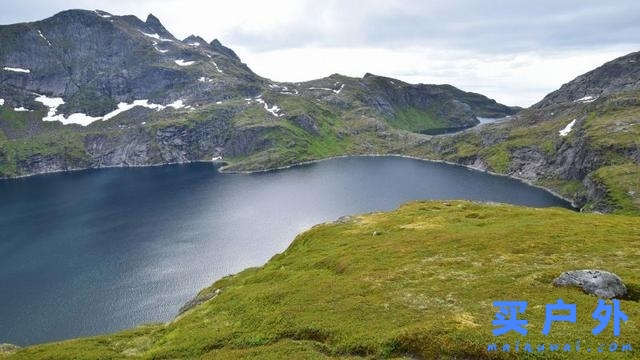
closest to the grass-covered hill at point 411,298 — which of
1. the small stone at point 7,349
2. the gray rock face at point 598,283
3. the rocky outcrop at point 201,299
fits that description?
the gray rock face at point 598,283

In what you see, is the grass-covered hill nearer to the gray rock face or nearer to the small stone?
the gray rock face

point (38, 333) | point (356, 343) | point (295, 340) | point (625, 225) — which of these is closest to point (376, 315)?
point (356, 343)

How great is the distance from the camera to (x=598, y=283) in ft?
148

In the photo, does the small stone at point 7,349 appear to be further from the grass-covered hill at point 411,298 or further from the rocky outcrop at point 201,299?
the rocky outcrop at point 201,299

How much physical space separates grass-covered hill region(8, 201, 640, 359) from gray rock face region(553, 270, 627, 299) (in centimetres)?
96

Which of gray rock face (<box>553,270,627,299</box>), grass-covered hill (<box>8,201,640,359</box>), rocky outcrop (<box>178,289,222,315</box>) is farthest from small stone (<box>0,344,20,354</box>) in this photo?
gray rock face (<box>553,270,627,299</box>)

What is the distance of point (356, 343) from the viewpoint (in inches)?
1714

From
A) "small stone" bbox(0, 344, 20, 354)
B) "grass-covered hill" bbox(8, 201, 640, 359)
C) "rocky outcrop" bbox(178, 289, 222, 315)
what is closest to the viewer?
"grass-covered hill" bbox(8, 201, 640, 359)

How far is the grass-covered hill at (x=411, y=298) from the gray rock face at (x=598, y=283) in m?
0.96

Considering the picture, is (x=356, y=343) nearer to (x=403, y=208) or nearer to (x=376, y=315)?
(x=376, y=315)

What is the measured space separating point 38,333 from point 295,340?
367 ft

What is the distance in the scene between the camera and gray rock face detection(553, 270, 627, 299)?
1752 inches

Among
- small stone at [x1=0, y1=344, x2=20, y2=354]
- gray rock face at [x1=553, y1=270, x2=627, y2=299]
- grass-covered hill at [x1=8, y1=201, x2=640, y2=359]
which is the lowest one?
small stone at [x1=0, y1=344, x2=20, y2=354]

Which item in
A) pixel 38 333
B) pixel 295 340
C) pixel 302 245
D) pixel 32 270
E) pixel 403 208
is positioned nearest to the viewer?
pixel 295 340
